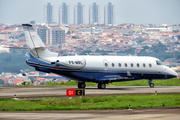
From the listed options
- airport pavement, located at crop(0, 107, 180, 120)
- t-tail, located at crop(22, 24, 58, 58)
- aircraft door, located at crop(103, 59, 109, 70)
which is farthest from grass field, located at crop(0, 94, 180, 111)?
aircraft door, located at crop(103, 59, 109, 70)

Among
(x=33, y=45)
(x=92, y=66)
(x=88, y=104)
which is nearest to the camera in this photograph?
(x=88, y=104)

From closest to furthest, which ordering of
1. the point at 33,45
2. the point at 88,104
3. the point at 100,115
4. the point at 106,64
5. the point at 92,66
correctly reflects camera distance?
the point at 100,115 → the point at 88,104 → the point at 33,45 → the point at 92,66 → the point at 106,64

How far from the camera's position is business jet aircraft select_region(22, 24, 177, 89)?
48219 mm

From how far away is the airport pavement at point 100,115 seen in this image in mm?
24578

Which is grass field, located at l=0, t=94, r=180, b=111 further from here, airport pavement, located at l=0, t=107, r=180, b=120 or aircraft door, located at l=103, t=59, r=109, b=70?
aircraft door, located at l=103, t=59, r=109, b=70

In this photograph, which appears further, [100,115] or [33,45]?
[33,45]

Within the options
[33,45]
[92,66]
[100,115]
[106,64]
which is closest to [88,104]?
[100,115]

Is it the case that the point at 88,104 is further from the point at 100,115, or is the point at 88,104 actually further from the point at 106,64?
the point at 106,64

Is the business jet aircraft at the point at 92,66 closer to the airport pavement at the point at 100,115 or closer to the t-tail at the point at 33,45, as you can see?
the t-tail at the point at 33,45

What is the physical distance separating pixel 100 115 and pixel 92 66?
24.9 meters

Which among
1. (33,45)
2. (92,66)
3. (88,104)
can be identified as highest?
(33,45)

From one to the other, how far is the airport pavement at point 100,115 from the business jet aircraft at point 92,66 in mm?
20640

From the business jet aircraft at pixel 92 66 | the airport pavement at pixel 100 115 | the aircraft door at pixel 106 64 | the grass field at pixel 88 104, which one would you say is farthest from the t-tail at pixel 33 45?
the airport pavement at pixel 100 115

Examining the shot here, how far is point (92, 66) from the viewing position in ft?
166
